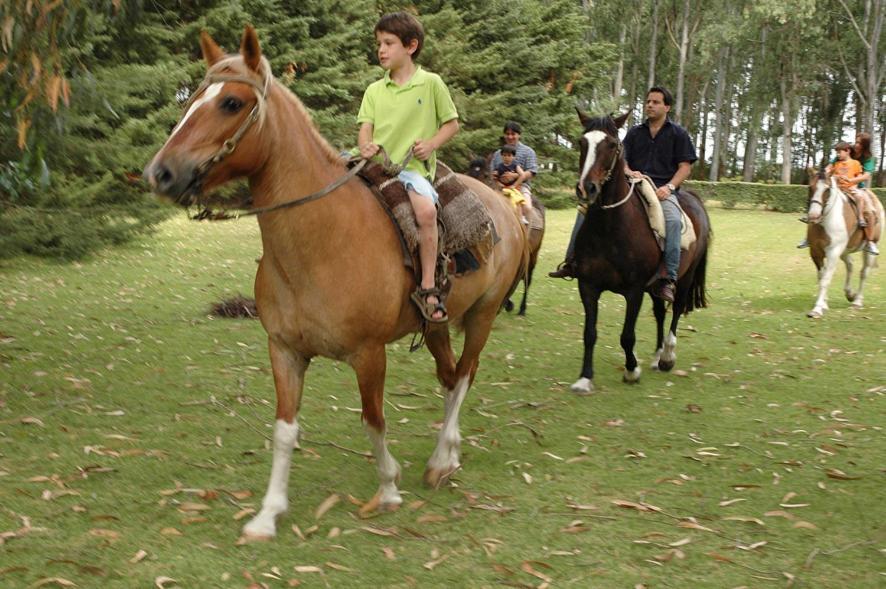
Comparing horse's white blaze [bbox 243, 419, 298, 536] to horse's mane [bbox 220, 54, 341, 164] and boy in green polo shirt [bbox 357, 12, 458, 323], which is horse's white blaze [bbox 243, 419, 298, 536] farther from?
horse's mane [bbox 220, 54, 341, 164]

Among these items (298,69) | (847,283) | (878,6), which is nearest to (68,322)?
(847,283)

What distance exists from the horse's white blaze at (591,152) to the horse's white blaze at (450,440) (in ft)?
8.43

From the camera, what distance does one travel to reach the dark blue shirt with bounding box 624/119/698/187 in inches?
340

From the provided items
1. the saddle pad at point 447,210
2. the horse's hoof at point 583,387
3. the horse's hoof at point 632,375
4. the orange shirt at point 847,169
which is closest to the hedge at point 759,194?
the orange shirt at point 847,169

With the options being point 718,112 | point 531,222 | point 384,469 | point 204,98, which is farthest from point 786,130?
point 204,98

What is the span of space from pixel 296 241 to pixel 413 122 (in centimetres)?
123

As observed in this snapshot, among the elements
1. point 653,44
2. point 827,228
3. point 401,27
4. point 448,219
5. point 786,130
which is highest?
point 653,44

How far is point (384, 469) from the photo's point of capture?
15.9 ft

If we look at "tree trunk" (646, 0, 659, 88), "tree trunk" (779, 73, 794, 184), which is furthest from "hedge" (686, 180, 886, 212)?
"tree trunk" (646, 0, 659, 88)

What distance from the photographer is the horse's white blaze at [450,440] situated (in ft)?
17.6

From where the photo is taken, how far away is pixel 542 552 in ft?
14.4

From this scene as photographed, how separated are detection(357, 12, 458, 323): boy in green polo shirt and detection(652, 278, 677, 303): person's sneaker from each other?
12.2ft

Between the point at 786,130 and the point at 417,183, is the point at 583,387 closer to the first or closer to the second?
the point at 417,183

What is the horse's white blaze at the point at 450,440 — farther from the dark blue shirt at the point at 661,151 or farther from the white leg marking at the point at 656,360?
the dark blue shirt at the point at 661,151
